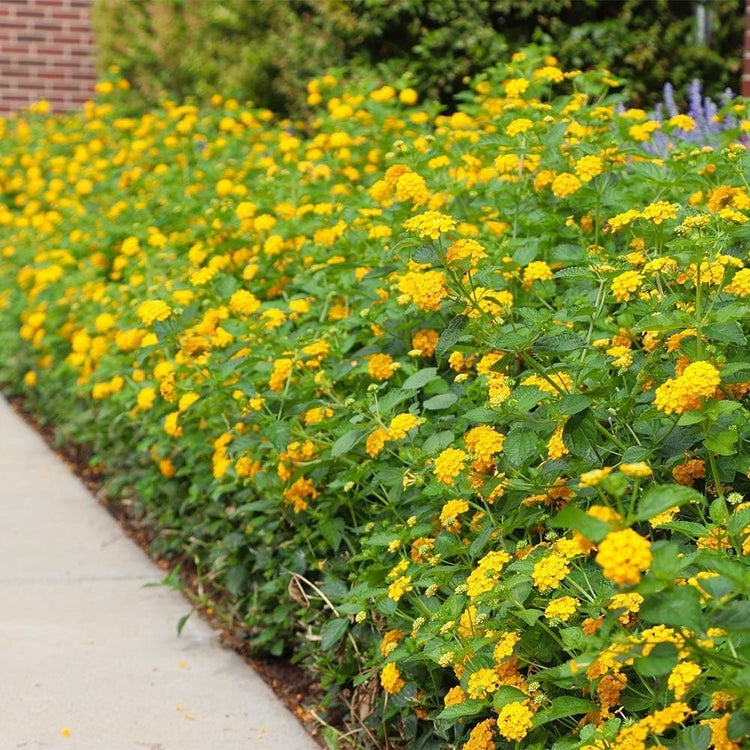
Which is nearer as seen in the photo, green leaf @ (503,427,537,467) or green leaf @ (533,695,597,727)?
green leaf @ (533,695,597,727)

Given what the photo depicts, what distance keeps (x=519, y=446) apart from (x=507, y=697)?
0.43 m

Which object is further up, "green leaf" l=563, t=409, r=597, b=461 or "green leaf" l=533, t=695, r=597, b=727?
"green leaf" l=563, t=409, r=597, b=461

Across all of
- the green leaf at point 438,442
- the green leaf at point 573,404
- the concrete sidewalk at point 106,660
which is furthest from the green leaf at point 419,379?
the concrete sidewalk at point 106,660

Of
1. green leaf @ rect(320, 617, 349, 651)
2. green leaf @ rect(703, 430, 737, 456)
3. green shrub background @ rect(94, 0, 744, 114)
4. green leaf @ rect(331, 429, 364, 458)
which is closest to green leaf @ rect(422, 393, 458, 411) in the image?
green leaf @ rect(331, 429, 364, 458)

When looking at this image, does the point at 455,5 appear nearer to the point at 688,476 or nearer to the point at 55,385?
the point at 55,385

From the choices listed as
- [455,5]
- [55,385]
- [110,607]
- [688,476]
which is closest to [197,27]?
[455,5]

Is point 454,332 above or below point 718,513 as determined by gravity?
above

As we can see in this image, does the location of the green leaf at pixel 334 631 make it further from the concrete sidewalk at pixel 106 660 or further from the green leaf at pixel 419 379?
the green leaf at pixel 419 379

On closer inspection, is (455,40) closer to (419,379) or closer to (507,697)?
(419,379)

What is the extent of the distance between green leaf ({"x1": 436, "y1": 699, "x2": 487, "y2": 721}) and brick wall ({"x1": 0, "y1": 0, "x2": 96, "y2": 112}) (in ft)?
35.1

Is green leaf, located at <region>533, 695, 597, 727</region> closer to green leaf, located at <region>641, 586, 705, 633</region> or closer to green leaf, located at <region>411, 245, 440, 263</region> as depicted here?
green leaf, located at <region>641, 586, 705, 633</region>

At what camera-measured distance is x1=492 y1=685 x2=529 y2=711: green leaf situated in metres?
2.13

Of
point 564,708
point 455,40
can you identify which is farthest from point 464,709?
point 455,40

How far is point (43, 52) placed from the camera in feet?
39.2
